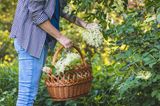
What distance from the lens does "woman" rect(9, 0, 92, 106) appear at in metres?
3.44

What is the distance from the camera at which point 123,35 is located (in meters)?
3.59

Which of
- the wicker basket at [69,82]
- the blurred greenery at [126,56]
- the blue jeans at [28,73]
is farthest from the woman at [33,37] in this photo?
the blurred greenery at [126,56]

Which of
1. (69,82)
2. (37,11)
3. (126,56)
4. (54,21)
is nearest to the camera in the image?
(126,56)

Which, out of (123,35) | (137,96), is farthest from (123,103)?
(123,35)

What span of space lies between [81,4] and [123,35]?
1.21 feet

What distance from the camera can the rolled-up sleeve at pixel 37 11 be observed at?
3.40m

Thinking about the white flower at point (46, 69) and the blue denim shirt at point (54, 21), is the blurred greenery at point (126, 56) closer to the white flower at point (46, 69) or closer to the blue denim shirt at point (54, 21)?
the blue denim shirt at point (54, 21)

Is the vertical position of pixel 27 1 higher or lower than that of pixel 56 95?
higher

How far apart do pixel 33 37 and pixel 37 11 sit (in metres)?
0.20

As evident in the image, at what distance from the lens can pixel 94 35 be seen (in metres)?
Answer: 3.59

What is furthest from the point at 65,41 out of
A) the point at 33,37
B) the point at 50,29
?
the point at 33,37

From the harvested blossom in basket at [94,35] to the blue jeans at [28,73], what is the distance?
1.02ft

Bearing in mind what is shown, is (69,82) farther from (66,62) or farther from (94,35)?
(94,35)

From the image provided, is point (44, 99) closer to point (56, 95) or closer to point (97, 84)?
point (97, 84)
